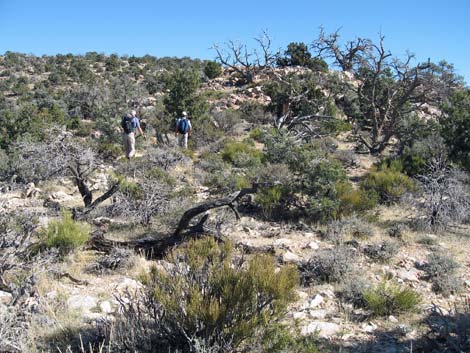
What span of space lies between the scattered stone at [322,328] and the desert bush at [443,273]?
1782mm

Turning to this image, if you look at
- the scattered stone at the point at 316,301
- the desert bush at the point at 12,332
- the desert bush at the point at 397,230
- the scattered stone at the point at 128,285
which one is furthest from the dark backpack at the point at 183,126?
the desert bush at the point at 12,332

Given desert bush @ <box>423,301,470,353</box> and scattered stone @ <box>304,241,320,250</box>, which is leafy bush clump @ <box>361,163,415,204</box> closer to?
scattered stone @ <box>304,241,320,250</box>

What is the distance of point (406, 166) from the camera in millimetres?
11344

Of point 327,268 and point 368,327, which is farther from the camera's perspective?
point 327,268

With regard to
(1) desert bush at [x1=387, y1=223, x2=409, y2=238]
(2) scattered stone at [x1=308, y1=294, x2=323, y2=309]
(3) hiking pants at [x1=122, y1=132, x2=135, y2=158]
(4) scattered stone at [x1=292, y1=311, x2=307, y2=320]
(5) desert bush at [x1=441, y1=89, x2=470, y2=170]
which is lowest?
(4) scattered stone at [x1=292, y1=311, x2=307, y2=320]

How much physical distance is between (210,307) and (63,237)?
10.7 feet

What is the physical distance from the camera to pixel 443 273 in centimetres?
534

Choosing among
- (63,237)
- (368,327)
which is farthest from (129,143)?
(368,327)

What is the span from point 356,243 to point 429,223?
1.70 metres

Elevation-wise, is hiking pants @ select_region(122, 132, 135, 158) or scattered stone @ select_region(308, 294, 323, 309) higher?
hiking pants @ select_region(122, 132, 135, 158)

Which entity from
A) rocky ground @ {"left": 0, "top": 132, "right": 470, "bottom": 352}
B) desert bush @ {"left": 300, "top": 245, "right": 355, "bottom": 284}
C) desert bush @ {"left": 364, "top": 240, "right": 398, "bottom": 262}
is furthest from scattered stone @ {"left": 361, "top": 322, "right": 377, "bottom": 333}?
desert bush @ {"left": 364, "top": 240, "right": 398, "bottom": 262}

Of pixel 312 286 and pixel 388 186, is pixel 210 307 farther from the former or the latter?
pixel 388 186

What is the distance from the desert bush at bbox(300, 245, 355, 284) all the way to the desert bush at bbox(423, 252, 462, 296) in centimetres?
100

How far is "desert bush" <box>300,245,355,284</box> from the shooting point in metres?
5.29
